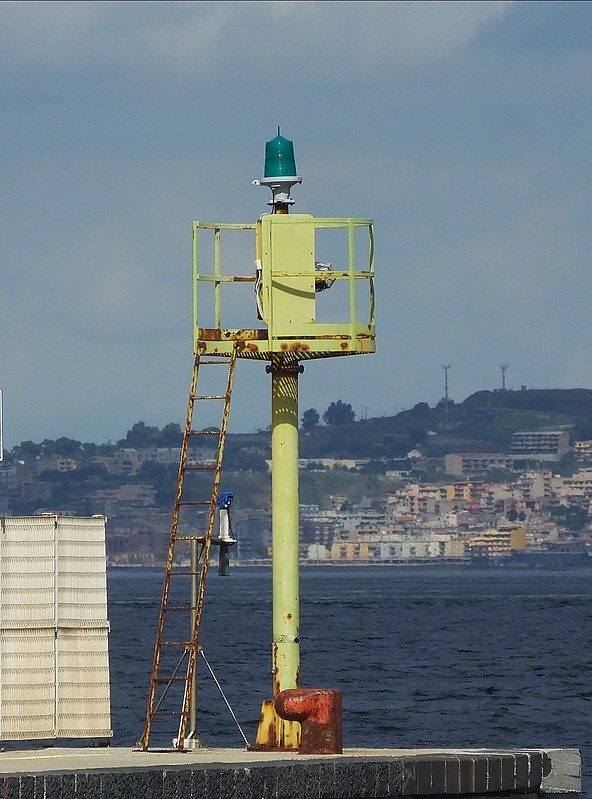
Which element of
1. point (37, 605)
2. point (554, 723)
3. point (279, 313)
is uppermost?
point (279, 313)

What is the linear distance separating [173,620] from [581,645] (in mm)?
49344

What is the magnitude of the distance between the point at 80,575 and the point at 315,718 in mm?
3066

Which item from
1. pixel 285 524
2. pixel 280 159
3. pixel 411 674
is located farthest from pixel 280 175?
pixel 411 674

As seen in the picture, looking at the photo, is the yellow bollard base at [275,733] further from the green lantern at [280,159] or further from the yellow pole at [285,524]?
the green lantern at [280,159]

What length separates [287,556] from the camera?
2112 cm

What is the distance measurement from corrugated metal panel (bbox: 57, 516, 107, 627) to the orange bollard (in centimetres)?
245

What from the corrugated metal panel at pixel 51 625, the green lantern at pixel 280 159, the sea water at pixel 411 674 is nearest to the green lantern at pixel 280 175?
the green lantern at pixel 280 159

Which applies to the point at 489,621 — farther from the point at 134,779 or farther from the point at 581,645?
the point at 134,779

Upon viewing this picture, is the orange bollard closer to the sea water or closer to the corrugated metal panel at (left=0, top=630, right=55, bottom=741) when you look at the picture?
the corrugated metal panel at (left=0, top=630, right=55, bottom=741)

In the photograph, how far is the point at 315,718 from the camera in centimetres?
1906

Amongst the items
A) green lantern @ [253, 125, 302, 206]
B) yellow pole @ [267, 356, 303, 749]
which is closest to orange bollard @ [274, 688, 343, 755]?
yellow pole @ [267, 356, 303, 749]

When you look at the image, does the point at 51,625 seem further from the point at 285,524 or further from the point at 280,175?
the point at 280,175

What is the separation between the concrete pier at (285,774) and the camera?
1509 cm

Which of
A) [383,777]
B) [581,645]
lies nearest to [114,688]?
[581,645]
